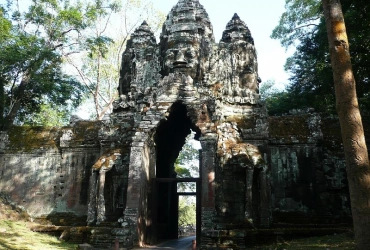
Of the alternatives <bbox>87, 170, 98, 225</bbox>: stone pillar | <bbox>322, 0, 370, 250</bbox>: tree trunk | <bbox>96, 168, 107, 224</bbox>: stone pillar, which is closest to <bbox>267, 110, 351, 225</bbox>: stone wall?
<bbox>96, 168, 107, 224</bbox>: stone pillar

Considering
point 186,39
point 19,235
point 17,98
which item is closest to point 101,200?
point 19,235

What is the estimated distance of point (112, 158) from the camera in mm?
12234

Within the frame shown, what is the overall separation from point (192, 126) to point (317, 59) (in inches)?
428

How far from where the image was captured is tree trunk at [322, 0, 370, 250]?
6160 millimetres

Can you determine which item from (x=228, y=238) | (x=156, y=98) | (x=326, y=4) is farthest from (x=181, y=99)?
(x=326, y=4)

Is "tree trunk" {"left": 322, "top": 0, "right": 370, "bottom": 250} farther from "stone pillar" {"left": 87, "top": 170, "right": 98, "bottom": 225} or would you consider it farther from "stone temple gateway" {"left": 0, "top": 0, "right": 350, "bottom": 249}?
"stone pillar" {"left": 87, "top": 170, "right": 98, "bottom": 225}

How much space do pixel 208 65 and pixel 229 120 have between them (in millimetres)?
2358

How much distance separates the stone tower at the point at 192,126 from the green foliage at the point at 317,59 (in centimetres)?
362

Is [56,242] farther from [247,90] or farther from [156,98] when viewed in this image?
[247,90]

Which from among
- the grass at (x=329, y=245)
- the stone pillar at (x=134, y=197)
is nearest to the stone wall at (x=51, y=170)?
the stone pillar at (x=134, y=197)

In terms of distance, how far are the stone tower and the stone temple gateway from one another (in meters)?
0.04

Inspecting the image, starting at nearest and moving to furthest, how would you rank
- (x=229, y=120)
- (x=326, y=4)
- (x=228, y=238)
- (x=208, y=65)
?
(x=326, y=4)
(x=228, y=238)
(x=229, y=120)
(x=208, y=65)

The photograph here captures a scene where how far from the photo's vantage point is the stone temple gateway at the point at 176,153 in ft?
36.9

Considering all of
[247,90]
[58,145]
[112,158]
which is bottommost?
[112,158]
